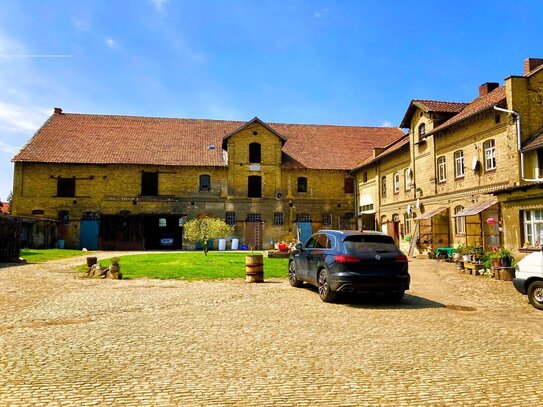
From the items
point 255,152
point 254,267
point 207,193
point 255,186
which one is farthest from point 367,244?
point 255,152

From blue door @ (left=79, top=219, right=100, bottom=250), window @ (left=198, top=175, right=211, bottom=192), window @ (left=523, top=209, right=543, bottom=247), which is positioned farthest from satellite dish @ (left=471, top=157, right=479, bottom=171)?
blue door @ (left=79, top=219, right=100, bottom=250)

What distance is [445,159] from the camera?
76.8ft

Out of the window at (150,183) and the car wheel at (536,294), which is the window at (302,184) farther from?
the car wheel at (536,294)

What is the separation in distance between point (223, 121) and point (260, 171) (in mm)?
8744

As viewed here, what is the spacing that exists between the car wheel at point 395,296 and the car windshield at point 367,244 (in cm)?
110

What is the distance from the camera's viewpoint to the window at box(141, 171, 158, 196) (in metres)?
34.5

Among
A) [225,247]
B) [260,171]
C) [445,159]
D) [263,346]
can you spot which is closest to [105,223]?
[225,247]

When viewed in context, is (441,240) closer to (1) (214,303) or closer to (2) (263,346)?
(1) (214,303)

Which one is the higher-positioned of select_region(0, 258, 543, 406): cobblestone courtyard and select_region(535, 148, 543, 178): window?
select_region(535, 148, 543, 178): window

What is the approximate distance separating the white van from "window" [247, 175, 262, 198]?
89.1 ft

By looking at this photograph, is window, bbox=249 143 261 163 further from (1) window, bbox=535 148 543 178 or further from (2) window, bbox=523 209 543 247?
(2) window, bbox=523 209 543 247

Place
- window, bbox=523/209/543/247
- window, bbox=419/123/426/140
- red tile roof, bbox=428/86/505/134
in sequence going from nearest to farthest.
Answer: window, bbox=523/209/543/247, red tile roof, bbox=428/86/505/134, window, bbox=419/123/426/140

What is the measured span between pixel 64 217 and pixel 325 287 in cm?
2983

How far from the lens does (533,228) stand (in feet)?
49.5
